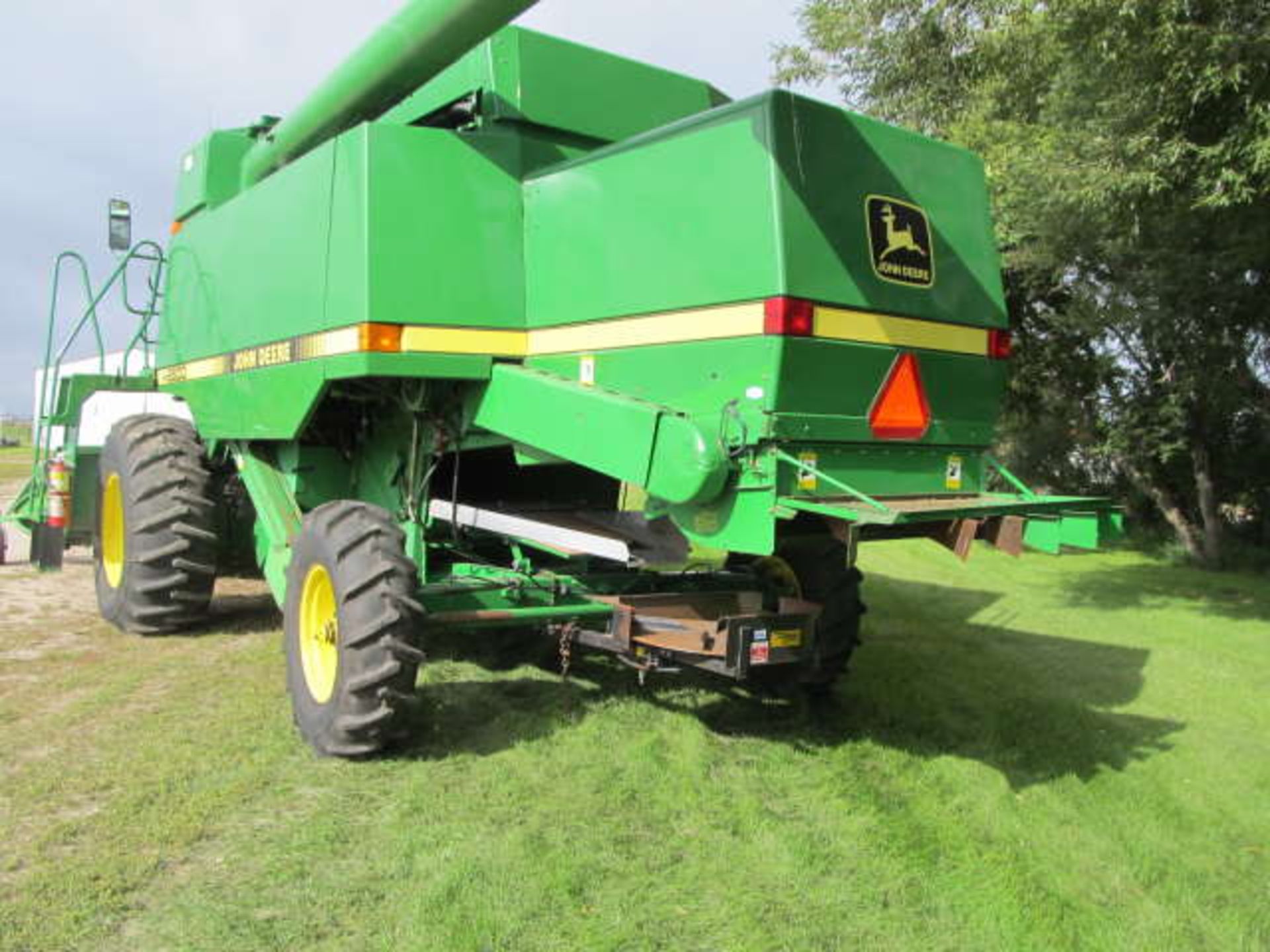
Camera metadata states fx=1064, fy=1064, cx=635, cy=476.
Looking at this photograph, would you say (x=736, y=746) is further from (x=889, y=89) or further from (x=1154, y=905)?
(x=889, y=89)

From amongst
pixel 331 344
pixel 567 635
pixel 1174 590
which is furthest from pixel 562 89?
pixel 1174 590

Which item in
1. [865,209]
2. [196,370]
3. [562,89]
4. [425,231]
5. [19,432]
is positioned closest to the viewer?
[865,209]

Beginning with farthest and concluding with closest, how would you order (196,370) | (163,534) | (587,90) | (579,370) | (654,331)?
1. (196,370)
2. (163,534)
3. (587,90)
4. (579,370)
5. (654,331)

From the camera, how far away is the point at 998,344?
483 cm

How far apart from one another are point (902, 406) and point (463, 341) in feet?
6.46

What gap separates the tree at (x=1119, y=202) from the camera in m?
7.09

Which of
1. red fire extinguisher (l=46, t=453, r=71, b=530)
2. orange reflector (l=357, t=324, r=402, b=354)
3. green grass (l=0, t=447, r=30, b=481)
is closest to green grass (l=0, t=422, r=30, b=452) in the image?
green grass (l=0, t=447, r=30, b=481)

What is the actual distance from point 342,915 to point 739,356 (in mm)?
2334

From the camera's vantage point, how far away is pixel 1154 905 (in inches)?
143

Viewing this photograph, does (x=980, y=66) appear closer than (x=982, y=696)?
No

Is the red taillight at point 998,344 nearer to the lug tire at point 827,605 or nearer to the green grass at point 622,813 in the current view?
the lug tire at point 827,605

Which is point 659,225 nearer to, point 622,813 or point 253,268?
point 622,813

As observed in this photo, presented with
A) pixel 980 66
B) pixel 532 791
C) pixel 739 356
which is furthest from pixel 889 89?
pixel 532 791

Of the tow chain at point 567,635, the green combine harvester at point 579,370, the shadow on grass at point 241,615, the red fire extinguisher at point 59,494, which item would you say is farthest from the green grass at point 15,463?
the tow chain at point 567,635
